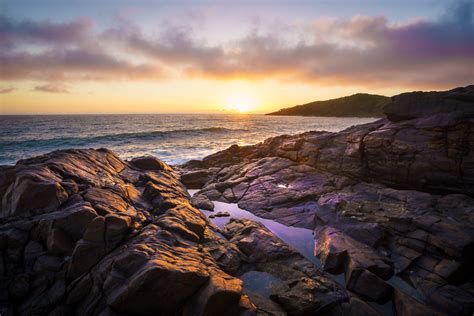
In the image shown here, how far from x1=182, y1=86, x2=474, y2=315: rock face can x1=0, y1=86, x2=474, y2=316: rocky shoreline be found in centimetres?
6

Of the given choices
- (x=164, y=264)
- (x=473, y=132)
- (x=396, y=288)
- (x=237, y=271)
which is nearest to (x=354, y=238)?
(x=396, y=288)

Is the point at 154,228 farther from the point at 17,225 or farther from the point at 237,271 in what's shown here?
the point at 17,225

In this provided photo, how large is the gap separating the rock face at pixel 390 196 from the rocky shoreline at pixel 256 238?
0.20ft

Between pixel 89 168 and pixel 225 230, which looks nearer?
pixel 225 230

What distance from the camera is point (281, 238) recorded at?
12.4 meters

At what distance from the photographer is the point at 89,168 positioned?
13977mm

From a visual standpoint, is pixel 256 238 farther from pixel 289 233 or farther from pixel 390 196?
pixel 390 196

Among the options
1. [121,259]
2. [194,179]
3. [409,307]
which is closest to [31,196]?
[121,259]

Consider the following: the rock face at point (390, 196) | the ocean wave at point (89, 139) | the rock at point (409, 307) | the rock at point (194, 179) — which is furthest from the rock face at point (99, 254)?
the ocean wave at point (89, 139)

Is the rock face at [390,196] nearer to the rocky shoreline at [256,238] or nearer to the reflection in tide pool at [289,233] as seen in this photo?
the rocky shoreline at [256,238]

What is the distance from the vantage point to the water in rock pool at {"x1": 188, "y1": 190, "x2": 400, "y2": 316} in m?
8.62

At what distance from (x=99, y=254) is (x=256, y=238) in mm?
6081

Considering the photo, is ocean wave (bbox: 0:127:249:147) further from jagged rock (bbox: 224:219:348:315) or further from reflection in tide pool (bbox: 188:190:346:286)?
jagged rock (bbox: 224:219:348:315)

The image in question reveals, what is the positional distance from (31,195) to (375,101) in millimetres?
201863
